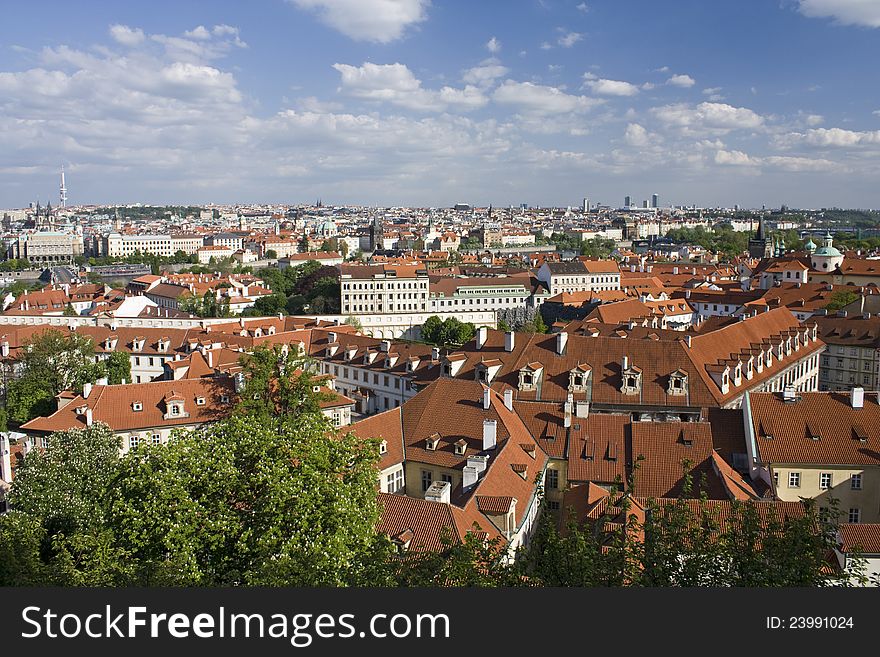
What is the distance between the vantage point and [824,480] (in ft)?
105

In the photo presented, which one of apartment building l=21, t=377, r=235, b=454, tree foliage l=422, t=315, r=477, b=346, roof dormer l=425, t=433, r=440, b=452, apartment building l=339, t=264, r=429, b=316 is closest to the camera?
roof dormer l=425, t=433, r=440, b=452

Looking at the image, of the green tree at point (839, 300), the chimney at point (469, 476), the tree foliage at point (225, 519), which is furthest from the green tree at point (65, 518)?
the green tree at point (839, 300)

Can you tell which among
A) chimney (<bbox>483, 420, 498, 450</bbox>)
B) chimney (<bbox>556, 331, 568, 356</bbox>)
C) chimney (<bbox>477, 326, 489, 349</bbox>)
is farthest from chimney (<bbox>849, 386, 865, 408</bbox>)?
chimney (<bbox>477, 326, 489, 349</bbox>)

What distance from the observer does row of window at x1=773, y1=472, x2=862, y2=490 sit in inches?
1251

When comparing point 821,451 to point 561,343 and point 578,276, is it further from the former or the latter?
point 578,276

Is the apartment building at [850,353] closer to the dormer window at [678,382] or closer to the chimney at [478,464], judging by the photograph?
the dormer window at [678,382]

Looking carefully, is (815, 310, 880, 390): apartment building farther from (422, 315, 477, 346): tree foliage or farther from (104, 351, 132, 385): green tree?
(104, 351, 132, 385): green tree

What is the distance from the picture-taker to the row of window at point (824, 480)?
31781mm

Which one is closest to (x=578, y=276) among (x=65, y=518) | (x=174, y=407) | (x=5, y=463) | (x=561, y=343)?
(x=561, y=343)

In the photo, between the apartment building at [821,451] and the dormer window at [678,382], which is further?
the dormer window at [678,382]

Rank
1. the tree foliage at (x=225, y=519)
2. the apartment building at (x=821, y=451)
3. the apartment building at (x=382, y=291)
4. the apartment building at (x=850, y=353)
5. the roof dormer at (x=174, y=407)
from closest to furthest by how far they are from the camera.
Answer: the tree foliage at (x=225, y=519) < the apartment building at (x=821, y=451) < the roof dormer at (x=174, y=407) < the apartment building at (x=850, y=353) < the apartment building at (x=382, y=291)

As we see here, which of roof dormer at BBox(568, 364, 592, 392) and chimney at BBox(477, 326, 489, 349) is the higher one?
chimney at BBox(477, 326, 489, 349)

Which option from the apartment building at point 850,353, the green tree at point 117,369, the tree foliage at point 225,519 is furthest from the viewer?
the apartment building at point 850,353

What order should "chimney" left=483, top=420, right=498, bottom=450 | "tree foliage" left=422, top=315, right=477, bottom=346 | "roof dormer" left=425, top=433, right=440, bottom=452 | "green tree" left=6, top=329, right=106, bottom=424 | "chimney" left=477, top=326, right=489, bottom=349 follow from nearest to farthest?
"chimney" left=483, top=420, right=498, bottom=450 → "roof dormer" left=425, top=433, right=440, bottom=452 → "chimney" left=477, top=326, right=489, bottom=349 → "green tree" left=6, top=329, right=106, bottom=424 → "tree foliage" left=422, top=315, right=477, bottom=346
